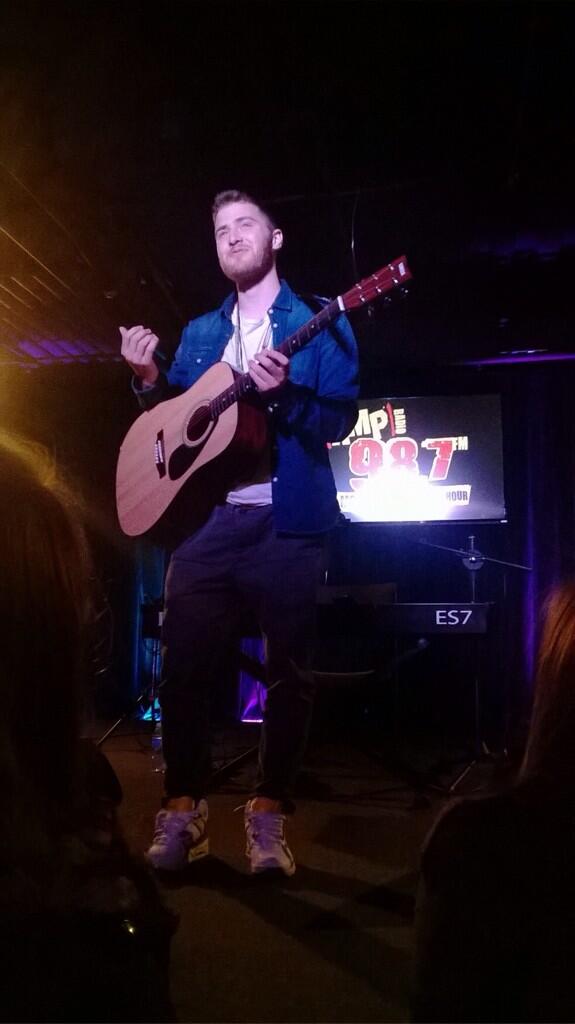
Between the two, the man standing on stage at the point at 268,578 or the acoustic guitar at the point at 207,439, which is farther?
the acoustic guitar at the point at 207,439

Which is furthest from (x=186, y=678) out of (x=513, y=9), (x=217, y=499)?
(x=513, y=9)

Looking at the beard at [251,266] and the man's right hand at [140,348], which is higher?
the beard at [251,266]

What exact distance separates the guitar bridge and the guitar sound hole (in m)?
0.13

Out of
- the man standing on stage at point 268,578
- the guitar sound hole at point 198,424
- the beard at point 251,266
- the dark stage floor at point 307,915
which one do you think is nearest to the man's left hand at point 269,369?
the man standing on stage at point 268,578

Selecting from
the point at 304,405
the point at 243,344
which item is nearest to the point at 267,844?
the point at 304,405

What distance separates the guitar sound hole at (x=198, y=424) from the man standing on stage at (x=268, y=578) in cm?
19

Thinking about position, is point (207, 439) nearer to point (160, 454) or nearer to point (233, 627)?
point (160, 454)

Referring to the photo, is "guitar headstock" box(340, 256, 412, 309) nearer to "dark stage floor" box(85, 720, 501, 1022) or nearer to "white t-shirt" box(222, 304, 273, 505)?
"white t-shirt" box(222, 304, 273, 505)

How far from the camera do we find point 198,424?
2.23 metres

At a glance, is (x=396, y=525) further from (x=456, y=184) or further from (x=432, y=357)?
(x=456, y=184)

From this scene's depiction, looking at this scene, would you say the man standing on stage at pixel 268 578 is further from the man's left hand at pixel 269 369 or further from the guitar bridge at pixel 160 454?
the guitar bridge at pixel 160 454

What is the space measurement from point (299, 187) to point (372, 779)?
2908mm

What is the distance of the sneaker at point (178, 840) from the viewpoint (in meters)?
1.80

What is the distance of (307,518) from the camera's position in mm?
2041
